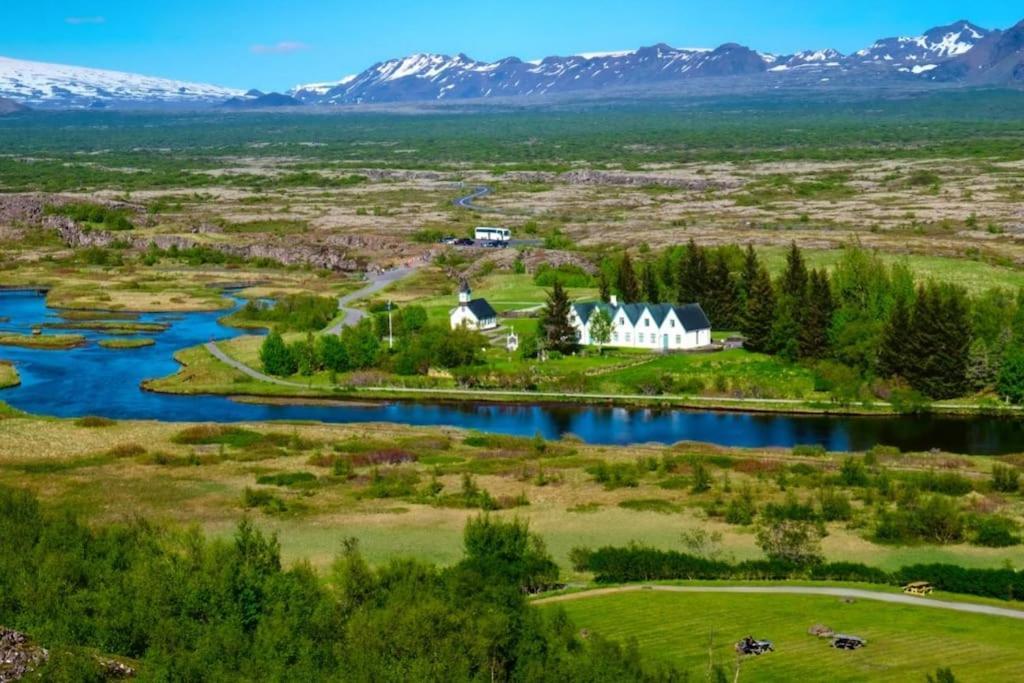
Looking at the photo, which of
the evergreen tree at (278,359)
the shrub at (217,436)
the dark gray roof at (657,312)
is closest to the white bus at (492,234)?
the dark gray roof at (657,312)

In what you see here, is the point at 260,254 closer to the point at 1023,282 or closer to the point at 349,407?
the point at 349,407

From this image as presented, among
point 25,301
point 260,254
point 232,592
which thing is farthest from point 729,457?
point 260,254

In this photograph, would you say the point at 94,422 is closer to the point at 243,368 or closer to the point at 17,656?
the point at 243,368

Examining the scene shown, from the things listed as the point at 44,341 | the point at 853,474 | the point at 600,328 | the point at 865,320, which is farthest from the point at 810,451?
the point at 44,341

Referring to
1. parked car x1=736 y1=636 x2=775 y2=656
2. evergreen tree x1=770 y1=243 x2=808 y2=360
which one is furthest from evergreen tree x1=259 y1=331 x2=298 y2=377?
parked car x1=736 y1=636 x2=775 y2=656

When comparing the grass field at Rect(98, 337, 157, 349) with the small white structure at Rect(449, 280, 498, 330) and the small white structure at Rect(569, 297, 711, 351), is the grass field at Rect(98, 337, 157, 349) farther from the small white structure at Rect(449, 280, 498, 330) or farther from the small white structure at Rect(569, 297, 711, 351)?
the small white structure at Rect(569, 297, 711, 351)
